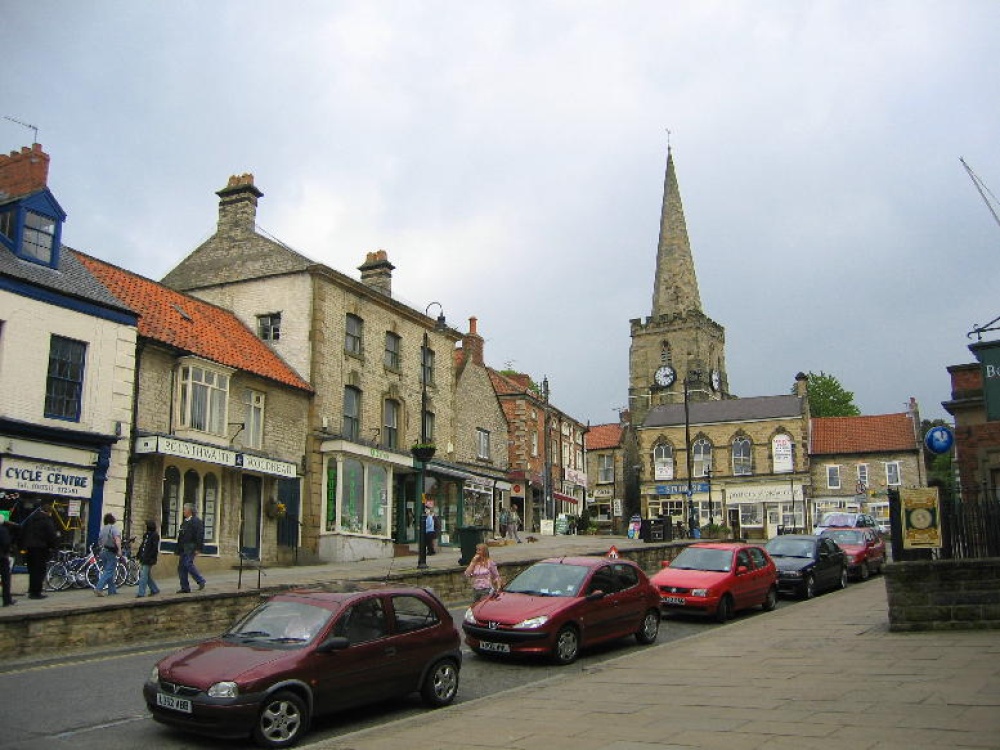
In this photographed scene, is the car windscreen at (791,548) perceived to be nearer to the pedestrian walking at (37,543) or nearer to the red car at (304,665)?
the red car at (304,665)

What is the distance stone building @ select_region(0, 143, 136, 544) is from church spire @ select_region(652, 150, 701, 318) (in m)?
72.2

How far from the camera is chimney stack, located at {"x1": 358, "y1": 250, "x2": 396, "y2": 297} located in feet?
115

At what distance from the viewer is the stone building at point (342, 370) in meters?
28.0

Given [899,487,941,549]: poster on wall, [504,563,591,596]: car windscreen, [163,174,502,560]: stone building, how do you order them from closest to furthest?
[504,563,591,596]: car windscreen, [899,487,941,549]: poster on wall, [163,174,502,560]: stone building

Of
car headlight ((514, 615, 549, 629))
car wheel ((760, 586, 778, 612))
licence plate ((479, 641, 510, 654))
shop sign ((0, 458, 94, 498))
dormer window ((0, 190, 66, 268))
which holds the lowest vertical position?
licence plate ((479, 641, 510, 654))

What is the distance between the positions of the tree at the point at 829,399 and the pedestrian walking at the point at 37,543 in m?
69.1

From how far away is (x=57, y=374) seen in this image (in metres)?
20.0

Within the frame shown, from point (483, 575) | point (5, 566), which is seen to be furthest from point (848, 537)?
point (5, 566)

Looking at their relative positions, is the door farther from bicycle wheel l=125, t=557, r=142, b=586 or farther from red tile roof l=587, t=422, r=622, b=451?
red tile roof l=587, t=422, r=622, b=451

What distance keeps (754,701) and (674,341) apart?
7969cm

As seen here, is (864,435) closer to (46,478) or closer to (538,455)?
(538,455)

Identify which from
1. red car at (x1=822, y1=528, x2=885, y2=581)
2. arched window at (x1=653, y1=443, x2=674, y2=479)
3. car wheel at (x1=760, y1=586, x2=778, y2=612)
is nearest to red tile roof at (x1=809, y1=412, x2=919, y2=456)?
arched window at (x1=653, y1=443, x2=674, y2=479)

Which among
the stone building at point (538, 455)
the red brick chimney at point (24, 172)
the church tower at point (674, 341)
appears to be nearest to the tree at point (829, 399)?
A: the church tower at point (674, 341)

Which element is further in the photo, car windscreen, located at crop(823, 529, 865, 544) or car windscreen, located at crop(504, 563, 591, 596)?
car windscreen, located at crop(823, 529, 865, 544)
